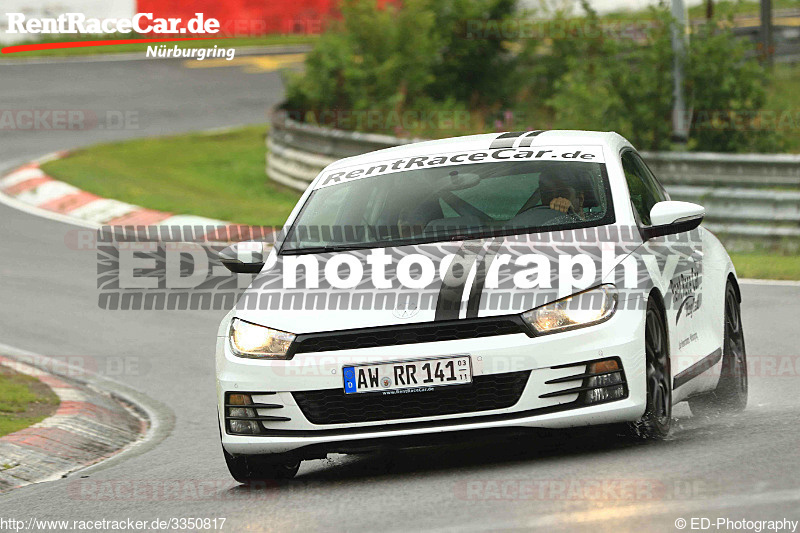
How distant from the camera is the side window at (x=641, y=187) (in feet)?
23.9

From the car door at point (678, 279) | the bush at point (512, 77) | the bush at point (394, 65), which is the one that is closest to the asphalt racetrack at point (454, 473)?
the car door at point (678, 279)

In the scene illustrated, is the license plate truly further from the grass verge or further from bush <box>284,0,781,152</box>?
bush <box>284,0,781,152</box>

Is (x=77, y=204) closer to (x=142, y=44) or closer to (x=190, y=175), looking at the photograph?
(x=190, y=175)

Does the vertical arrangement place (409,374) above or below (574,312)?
below

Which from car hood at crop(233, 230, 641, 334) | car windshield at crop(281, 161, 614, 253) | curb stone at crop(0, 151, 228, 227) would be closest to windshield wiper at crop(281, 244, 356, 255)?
car windshield at crop(281, 161, 614, 253)

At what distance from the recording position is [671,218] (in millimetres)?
6930

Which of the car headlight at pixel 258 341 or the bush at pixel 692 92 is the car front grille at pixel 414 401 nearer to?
the car headlight at pixel 258 341

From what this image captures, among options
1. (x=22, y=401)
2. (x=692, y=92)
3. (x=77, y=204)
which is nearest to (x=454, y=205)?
(x=22, y=401)

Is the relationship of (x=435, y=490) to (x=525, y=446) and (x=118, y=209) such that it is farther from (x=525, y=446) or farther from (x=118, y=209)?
(x=118, y=209)

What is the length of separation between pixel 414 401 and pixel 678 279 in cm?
168

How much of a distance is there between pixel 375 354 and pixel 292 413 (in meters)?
0.50

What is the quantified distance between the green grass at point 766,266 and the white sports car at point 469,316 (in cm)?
577

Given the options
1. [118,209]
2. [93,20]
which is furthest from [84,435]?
[93,20]

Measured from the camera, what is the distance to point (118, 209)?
18.5 metres
